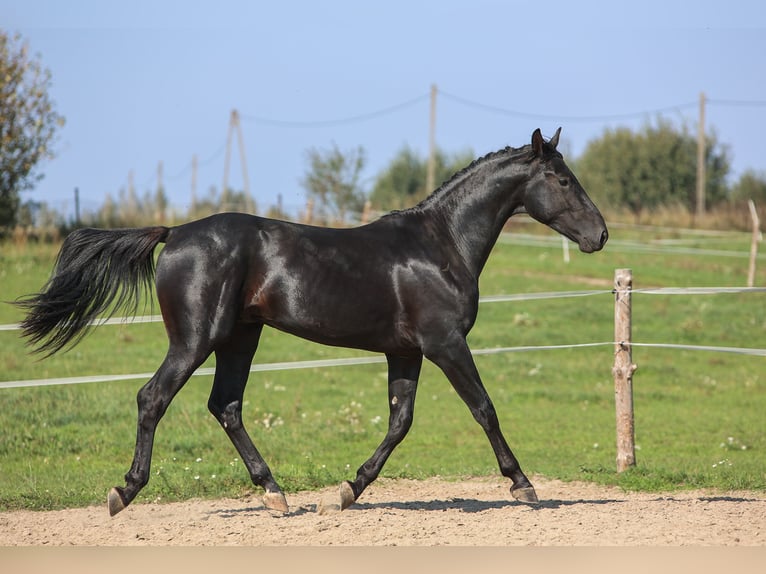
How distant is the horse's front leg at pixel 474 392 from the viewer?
607 cm

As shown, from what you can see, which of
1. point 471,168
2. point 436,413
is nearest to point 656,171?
point 436,413

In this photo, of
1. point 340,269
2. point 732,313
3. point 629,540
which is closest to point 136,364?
point 340,269

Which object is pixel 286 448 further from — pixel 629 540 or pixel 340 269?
pixel 629 540

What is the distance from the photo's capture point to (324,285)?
19.9ft

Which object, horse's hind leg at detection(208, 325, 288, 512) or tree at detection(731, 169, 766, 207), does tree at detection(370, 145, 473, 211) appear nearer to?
tree at detection(731, 169, 766, 207)

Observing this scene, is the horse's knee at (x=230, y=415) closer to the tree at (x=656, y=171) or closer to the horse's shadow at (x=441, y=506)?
the horse's shadow at (x=441, y=506)

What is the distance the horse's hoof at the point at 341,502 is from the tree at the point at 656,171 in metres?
43.0

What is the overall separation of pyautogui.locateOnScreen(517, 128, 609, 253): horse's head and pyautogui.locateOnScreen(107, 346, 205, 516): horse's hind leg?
228 cm

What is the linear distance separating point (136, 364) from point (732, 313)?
11062mm

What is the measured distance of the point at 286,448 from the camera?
9.50 m

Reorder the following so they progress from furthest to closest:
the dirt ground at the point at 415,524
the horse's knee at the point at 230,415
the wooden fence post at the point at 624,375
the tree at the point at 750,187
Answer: the tree at the point at 750,187
the wooden fence post at the point at 624,375
the horse's knee at the point at 230,415
the dirt ground at the point at 415,524

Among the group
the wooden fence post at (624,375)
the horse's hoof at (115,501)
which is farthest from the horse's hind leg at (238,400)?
the wooden fence post at (624,375)

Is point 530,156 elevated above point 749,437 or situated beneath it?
elevated above

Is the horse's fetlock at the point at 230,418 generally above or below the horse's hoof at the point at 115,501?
above
